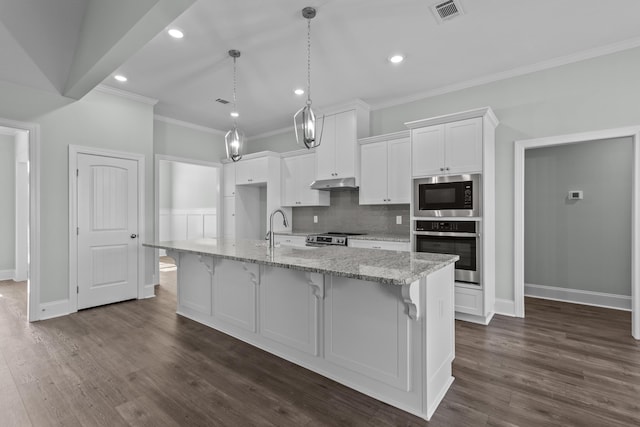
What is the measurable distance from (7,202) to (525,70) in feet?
28.2

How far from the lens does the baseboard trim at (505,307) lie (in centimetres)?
371

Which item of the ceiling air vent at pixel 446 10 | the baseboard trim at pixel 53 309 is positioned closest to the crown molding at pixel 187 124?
the baseboard trim at pixel 53 309

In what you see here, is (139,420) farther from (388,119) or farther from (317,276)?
(388,119)

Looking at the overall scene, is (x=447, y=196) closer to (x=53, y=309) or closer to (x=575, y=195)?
(x=575, y=195)

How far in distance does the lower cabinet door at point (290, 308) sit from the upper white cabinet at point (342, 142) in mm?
2403

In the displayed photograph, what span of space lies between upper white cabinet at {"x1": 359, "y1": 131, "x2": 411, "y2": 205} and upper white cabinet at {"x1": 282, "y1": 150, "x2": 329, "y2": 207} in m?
0.95

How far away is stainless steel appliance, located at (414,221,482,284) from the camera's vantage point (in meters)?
3.46

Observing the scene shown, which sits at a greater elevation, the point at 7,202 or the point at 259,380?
the point at 7,202

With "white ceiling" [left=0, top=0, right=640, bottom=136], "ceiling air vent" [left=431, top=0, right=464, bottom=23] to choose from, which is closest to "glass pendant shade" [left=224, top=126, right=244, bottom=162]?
"white ceiling" [left=0, top=0, right=640, bottom=136]

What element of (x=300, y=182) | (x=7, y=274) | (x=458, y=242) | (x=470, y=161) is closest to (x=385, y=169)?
(x=470, y=161)

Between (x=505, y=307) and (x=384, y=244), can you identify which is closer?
(x=505, y=307)

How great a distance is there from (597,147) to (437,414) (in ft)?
14.0

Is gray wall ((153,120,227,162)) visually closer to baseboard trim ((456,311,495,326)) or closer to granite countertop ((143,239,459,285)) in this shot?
granite countertop ((143,239,459,285))

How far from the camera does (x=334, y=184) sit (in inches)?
187
